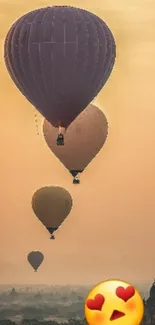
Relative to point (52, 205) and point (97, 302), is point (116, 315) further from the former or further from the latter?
point (52, 205)

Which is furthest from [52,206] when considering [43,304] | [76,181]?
[43,304]

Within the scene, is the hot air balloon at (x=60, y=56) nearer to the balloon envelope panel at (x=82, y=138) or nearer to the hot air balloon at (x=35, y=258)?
the balloon envelope panel at (x=82, y=138)

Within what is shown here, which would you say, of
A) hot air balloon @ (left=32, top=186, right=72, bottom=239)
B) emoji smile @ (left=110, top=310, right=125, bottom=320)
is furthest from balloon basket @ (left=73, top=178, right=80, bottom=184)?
emoji smile @ (left=110, top=310, right=125, bottom=320)

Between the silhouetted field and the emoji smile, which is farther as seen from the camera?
the silhouetted field

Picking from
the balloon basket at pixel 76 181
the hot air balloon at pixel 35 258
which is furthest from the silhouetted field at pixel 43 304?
the balloon basket at pixel 76 181

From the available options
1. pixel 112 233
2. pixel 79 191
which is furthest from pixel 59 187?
pixel 112 233

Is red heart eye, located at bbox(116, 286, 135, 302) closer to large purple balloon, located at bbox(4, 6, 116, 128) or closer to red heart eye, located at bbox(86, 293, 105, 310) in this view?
red heart eye, located at bbox(86, 293, 105, 310)
